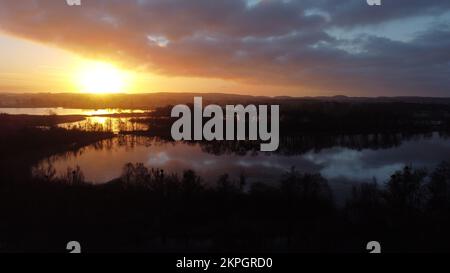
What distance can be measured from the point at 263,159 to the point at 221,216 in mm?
4620

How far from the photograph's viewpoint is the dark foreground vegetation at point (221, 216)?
4590 mm

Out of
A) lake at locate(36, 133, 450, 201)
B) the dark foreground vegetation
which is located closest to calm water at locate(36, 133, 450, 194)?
lake at locate(36, 133, 450, 201)

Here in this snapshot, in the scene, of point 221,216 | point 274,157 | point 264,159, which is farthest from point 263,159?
point 221,216

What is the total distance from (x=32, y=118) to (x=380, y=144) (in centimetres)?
1387

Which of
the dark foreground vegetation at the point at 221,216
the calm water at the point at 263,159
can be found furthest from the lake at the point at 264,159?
the dark foreground vegetation at the point at 221,216

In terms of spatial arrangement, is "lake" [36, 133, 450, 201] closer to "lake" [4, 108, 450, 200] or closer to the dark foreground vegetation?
"lake" [4, 108, 450, 200]

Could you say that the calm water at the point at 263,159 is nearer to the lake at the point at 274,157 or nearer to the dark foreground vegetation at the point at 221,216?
the lake at the point at 274,157

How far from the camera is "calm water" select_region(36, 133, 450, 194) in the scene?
28.4 ft

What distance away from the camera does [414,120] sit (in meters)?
16.9

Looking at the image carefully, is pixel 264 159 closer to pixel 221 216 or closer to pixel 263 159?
pixel 263 159

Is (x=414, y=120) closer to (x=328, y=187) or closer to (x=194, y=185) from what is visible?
(x=328, y=187)

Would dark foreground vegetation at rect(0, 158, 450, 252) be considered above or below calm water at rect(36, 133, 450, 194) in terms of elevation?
below

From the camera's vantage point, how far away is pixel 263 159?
10.3 m

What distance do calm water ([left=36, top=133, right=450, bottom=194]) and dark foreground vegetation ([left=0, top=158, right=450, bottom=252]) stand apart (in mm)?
1170
